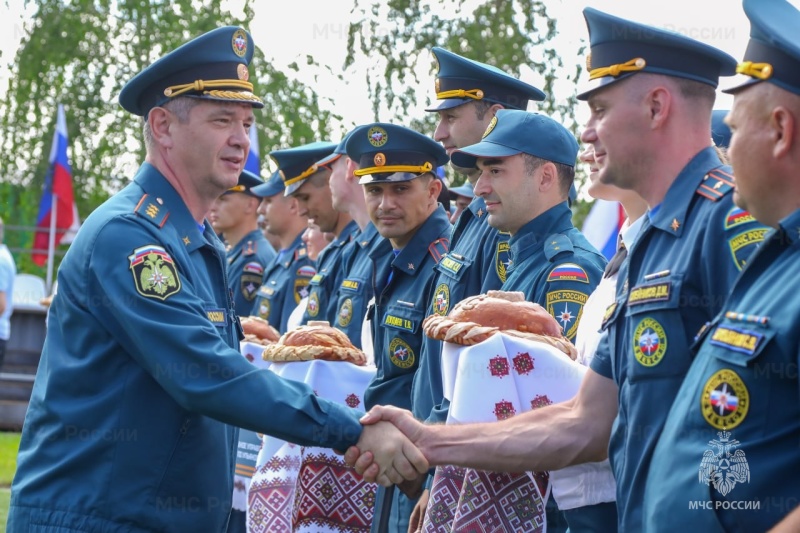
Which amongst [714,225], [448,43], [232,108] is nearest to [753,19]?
[714,225]

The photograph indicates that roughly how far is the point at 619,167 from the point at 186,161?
1613mm

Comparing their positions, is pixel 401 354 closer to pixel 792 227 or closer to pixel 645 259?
pixel 645 259

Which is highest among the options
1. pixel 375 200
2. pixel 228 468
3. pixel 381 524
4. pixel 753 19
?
pixel 753 19

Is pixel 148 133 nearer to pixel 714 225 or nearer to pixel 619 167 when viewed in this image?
pixel 619 167

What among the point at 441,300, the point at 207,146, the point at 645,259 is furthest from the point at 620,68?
the point at 441,300

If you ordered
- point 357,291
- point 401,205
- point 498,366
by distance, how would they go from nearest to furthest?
point 498,366 < point 401,205 < point 357,291

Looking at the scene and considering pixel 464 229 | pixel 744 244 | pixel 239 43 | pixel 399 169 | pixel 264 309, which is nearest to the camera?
pixel 744 244

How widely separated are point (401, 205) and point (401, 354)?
878mm

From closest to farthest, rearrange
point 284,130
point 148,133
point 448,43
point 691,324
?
point 691,324, point 148,133, point 448,43, point 284,130

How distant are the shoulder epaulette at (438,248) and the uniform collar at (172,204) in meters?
2.18

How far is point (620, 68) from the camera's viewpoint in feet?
11.9

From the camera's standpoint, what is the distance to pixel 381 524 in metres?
5.65
